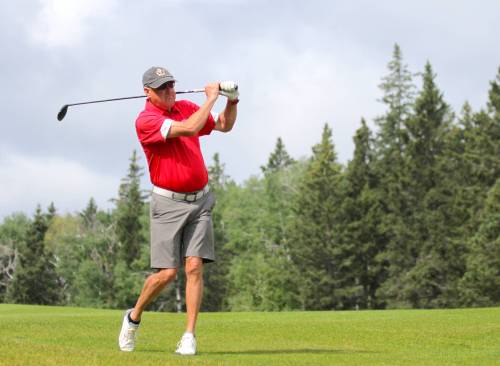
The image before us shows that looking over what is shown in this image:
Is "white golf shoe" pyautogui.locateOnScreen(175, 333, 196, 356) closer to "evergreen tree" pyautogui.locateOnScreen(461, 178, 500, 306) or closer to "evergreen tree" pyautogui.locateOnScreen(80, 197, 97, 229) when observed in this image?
"evergreen tree" pyautogui.locateOnScreen(461, 178, 500, 306)

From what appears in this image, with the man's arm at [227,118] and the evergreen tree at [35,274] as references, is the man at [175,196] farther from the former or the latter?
the evergreen tree at [35,274]

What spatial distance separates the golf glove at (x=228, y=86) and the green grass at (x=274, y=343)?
264 cm

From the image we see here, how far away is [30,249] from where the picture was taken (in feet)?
275

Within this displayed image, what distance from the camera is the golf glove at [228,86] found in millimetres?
9375

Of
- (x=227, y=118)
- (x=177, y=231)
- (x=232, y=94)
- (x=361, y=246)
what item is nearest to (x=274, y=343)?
(x=177, y=231)

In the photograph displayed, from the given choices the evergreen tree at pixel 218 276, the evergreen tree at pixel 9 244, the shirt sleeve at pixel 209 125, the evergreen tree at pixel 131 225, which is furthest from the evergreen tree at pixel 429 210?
the shirt sleeve at pixel 209 125

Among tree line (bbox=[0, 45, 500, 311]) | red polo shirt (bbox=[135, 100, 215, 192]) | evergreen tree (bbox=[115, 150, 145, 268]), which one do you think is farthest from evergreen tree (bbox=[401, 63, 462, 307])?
red polo shirt (bbox=[135, 100, 215, 192])

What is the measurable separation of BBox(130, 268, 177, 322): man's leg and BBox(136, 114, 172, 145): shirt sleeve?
4.25 feet

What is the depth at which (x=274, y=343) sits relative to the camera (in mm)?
11523

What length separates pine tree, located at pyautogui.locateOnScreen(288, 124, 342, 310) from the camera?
66.6m

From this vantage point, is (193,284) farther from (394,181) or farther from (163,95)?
(394,181)

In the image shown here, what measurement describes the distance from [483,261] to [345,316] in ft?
124

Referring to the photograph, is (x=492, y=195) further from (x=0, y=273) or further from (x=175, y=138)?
(x=0, y=273)

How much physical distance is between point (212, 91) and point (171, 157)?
2.51ft
